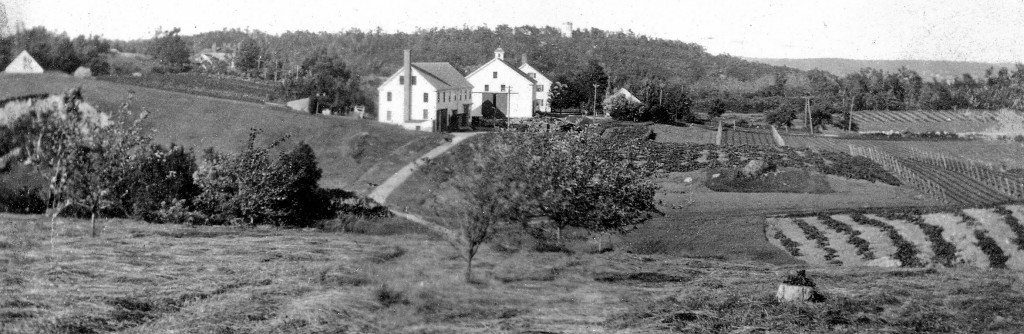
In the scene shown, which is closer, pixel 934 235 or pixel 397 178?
pixel 397 178

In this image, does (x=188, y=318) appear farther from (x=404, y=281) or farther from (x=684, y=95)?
(x=684, y=95)

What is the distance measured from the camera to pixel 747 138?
32312 millimetres

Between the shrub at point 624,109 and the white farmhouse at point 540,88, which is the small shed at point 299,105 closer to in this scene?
the shrub at point 624,109

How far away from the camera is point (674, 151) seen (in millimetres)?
23281

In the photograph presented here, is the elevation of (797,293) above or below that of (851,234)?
above

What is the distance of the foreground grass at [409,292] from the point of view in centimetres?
934

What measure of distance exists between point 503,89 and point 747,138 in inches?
396

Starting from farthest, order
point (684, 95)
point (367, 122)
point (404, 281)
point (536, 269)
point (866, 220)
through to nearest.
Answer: point (684, 95) → point (866, 220) → point (367, 122) → point (536, 269) → point (404, 281)

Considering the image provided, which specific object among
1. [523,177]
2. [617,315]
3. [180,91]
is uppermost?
[180,91]

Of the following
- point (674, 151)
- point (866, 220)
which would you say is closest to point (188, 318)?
point (674, 151)

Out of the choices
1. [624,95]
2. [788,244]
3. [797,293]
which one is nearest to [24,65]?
[624,95]

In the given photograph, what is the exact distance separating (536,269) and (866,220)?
13.1 metres

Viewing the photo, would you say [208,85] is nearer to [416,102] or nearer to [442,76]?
[416,102]

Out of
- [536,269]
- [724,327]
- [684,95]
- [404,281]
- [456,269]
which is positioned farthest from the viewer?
[684,95]
